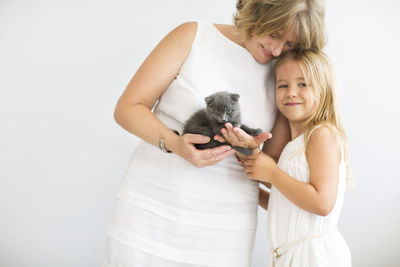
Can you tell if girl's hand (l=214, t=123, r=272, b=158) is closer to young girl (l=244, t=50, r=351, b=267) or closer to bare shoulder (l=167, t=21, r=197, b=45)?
young girl (l=244, t=50, r=351, b=267)

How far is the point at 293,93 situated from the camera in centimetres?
133

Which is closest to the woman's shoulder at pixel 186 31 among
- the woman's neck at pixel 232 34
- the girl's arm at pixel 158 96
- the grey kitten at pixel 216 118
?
the girl's arm at pixel 158 96

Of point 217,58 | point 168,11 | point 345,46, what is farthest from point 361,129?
point 168,11

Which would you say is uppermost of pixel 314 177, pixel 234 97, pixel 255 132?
pixel 234 97

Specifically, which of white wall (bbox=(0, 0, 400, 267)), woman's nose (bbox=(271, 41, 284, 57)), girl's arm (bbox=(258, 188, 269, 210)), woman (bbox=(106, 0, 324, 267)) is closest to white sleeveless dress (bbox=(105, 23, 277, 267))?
woman (bbox=(106, 0, 324, 267))

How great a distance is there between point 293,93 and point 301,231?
1.74 ft

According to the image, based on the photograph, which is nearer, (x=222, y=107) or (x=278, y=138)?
(x=222, y=107)

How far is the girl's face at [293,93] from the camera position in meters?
1.34

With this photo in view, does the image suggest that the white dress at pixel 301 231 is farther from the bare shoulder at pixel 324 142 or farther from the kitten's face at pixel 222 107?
the kitten's face at pixel 222 107

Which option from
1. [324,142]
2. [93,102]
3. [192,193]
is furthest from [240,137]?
[93,102]

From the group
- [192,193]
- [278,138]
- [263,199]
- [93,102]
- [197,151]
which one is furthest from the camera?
[93,102]

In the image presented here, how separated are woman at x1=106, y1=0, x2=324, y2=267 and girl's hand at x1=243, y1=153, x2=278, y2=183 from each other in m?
0.06

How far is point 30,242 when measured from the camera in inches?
85.0

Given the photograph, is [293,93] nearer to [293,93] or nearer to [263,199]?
[293,93]
